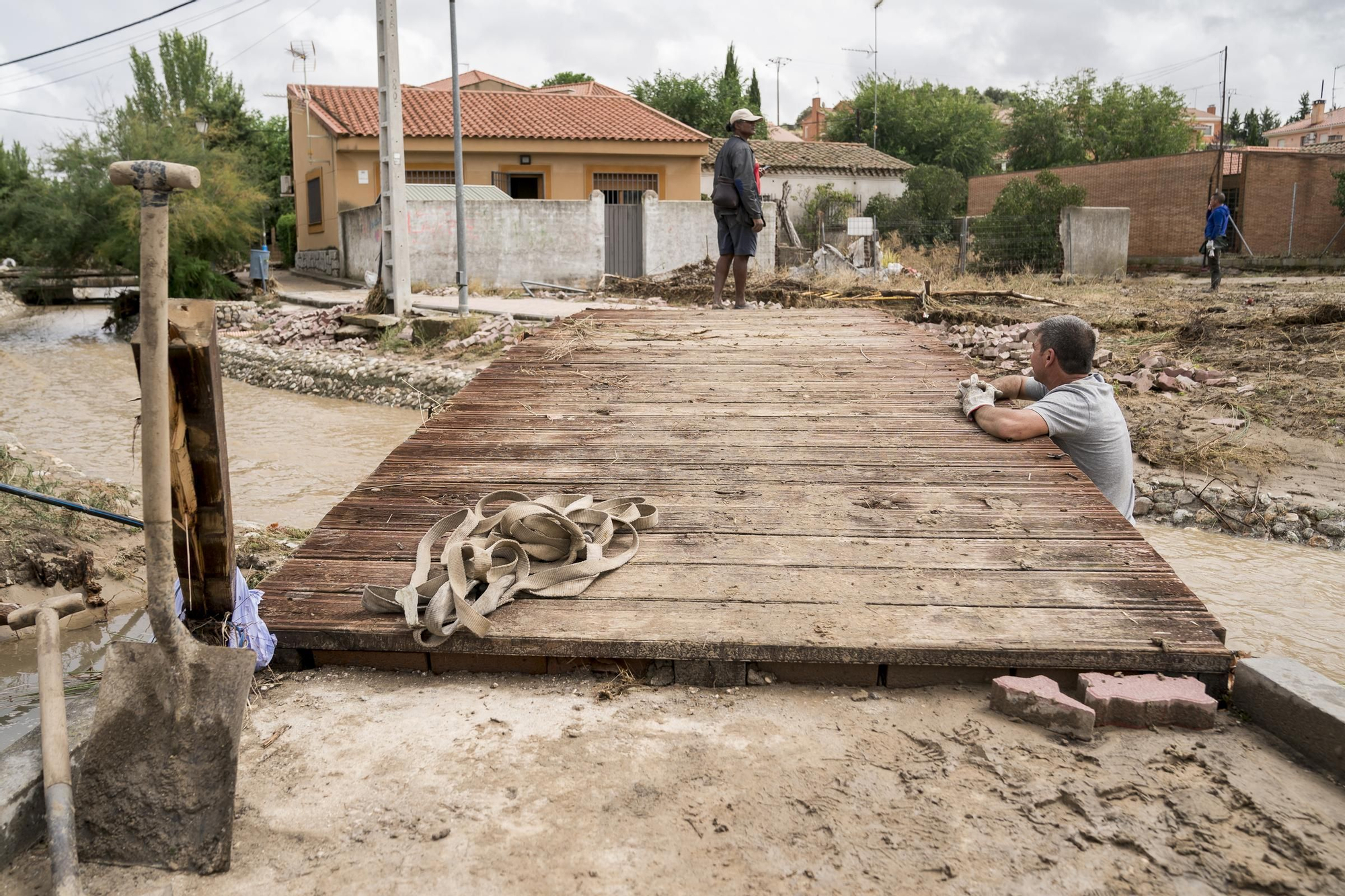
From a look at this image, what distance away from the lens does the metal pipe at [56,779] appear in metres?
1.72

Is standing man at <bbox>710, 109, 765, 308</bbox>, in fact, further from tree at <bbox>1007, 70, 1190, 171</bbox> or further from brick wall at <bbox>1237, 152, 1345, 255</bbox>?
tree at <bbox>1007, 70, 1190, 171</bbox>

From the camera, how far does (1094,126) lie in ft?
132

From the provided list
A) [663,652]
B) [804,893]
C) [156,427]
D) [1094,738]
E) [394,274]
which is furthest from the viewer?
[394,274]

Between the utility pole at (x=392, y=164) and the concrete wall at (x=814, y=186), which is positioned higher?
the concrete wall at (x=814, y=186)

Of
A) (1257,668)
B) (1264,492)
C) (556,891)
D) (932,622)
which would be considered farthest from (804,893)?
(1264,492)

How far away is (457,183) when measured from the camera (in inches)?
547

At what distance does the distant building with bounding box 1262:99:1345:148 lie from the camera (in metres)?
63.3

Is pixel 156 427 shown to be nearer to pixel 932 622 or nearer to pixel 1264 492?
pixel 932 622

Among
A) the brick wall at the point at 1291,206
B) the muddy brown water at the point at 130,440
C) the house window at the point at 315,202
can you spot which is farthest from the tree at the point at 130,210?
the brick wall at the point at 1291,206

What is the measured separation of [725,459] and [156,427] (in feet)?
7.86

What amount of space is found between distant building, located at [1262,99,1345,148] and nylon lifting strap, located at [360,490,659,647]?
71901mm

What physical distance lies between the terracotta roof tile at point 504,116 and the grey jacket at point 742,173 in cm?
1631

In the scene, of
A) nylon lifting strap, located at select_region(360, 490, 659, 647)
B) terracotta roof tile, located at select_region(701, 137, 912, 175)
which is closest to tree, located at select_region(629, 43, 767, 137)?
terracotta roof tile, located at select_region(701, 137, 912, 175)

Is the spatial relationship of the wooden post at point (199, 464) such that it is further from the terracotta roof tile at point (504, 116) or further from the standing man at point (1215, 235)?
the terracotta roof tile at point (504, 116)
